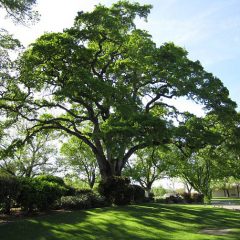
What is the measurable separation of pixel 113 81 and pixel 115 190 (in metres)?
8.26

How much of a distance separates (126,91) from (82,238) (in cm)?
1462

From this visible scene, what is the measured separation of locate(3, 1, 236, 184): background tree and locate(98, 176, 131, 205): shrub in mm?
1742

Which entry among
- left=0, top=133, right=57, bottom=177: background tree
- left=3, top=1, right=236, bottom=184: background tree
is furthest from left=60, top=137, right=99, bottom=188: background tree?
left=3, top=1, right=236, bottom=184: background tree

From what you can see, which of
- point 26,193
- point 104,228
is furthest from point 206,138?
point 104,228

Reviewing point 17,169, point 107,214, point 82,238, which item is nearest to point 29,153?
point 17,169

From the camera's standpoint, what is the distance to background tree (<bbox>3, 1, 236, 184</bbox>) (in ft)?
76.3

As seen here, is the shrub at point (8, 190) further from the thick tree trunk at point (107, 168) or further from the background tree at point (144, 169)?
the background tree at point (144, 169)

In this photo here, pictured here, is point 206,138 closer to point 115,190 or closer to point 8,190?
point 115,190

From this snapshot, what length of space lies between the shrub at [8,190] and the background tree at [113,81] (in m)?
7.53

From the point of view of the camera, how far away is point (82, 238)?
38.8 feet

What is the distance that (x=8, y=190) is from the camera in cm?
1535

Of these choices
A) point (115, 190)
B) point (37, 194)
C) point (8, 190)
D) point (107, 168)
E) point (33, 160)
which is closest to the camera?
point (8, 190)

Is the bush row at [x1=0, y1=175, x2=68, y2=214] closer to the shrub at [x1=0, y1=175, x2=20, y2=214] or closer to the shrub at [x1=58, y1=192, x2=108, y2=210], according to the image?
the shrub at [x1=0, y1=175, x2=20, y2=214]

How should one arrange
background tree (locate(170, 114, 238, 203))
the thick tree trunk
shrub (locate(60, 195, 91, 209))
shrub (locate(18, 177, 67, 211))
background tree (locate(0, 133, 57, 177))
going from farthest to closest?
background tree (locate(0, 133, 57, 177)), the thick tree trunk, background tree (locate(170, 114, 238, 203)), shrub (locate(60, 195, 91, 209)), shrub (locate(18, 177, 67, 211))
